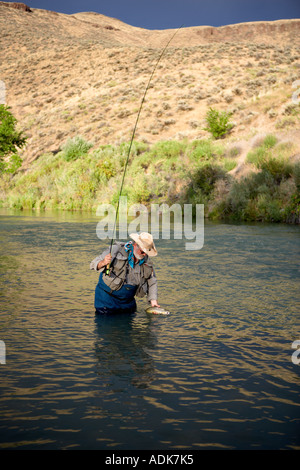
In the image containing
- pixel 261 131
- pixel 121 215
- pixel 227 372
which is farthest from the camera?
pixel 261 131

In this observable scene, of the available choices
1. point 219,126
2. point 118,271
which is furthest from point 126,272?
point 219,126

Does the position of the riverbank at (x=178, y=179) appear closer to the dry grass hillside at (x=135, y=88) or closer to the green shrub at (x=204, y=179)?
the green shrub at (x=204, y=179)

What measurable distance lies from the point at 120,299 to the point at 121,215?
20.4 meters

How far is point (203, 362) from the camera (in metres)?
5.25

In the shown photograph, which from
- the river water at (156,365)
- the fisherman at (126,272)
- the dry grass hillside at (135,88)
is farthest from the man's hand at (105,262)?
the dry grass hillside at (135,88)

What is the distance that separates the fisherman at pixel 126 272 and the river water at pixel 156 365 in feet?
1.05

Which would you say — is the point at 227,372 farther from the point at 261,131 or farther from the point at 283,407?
the point at 261,131

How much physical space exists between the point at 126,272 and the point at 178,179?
2265 cm

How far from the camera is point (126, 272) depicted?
21.4 feet

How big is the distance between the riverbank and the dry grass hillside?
1847mm

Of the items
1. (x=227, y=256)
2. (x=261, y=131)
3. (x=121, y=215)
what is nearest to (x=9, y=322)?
(x=227, y=256)

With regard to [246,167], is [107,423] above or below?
below

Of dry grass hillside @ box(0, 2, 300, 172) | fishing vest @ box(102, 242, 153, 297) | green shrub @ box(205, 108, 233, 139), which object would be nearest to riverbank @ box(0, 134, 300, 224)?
green shrub @ box(205, 108, 233, 139)

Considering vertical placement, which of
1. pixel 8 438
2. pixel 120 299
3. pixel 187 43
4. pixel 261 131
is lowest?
pixel 8 438
